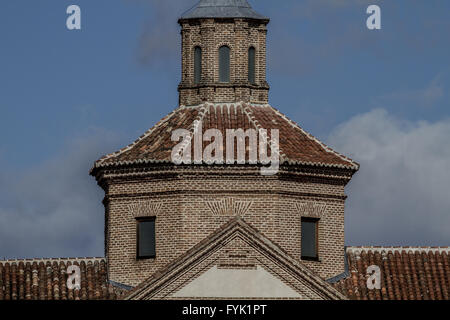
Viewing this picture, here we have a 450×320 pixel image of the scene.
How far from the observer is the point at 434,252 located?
51156 millimetres

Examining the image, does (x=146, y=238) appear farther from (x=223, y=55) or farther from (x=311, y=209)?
(x=223, y=55)

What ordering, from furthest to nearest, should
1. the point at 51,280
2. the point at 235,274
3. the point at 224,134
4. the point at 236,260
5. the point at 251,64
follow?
1. the point at 251,64
2. the point at 224,134
3. the point at 51,280
4. the point at 236,260
5. the point at 235,274

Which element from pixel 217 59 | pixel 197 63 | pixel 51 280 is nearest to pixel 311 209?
pixel 217 59

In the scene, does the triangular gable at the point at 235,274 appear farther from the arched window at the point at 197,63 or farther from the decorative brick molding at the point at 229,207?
the arched window at the point at 197,63

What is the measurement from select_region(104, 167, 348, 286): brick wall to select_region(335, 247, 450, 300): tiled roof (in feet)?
2.28

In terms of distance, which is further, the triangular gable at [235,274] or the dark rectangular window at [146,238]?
the dark rectangular window at [146,238]

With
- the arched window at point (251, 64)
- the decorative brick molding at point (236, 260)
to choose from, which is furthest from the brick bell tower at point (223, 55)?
the decorative brick molding at point (236, 260)

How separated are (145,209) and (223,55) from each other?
549 cm

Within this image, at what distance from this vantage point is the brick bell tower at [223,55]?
52156 mm

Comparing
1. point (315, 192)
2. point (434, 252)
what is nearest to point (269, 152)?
point (315, 192)

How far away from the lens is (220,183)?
4981cm

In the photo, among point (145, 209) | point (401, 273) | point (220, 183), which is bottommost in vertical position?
point (401, 273)

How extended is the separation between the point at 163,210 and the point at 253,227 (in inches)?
127
